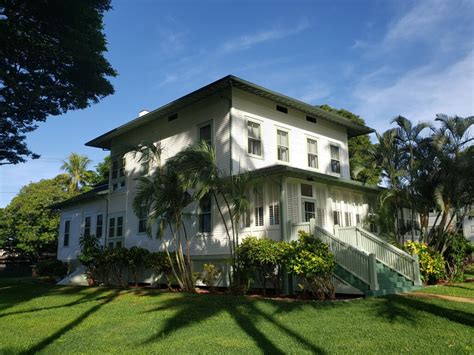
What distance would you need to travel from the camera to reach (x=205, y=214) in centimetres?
1633

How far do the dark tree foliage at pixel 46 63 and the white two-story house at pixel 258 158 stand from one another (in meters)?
→ 3.18

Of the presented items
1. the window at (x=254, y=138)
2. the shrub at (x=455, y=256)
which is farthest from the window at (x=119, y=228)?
the shrub at (x=455, y=256)

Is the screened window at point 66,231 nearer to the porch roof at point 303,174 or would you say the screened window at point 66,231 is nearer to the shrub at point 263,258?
the shrub at point 263,258

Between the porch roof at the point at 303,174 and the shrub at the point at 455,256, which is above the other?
the porch roof at the point at 303,174

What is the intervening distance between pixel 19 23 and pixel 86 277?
11.9 m

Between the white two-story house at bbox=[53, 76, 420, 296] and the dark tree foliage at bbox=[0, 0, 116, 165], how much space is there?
Answer: 318 centimetres

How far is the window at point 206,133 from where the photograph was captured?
54.4ft

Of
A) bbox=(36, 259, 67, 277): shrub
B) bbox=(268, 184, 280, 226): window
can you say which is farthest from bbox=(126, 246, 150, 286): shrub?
bbox=(36, 259, 67, 277): shrub

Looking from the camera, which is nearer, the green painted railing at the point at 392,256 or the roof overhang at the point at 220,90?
the green painted railing at the point at 392,256

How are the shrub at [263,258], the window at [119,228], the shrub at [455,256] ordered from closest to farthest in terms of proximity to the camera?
the shrub at [263,258] → the shrub at [455,256] → the window at [119,228]

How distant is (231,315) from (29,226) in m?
31.0

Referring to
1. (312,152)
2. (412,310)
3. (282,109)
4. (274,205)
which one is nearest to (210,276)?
(274,205)

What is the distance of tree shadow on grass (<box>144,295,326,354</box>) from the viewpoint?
7.08 meters

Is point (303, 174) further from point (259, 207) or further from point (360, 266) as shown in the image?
point (360, 266)
